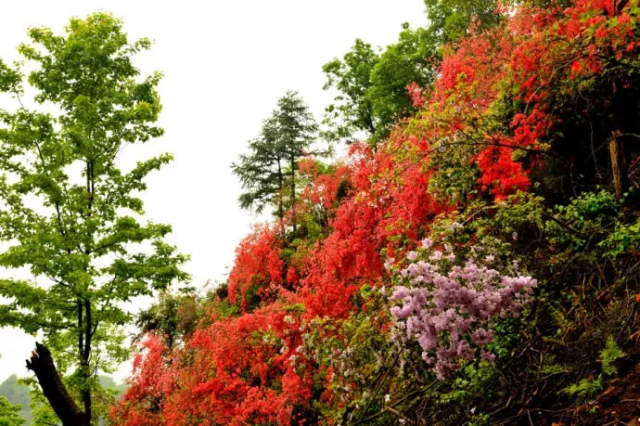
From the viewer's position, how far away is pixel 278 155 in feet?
86.0

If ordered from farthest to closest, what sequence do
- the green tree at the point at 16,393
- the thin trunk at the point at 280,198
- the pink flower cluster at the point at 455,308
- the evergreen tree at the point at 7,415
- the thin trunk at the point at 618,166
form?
the green tree at the point at 16,393 < the thin trunk at the point at 280,198 < the evergreen tree at the point at 7,415 < the thin trunk at the point at 618,166 < the pink flower cluster at the point at 455,308

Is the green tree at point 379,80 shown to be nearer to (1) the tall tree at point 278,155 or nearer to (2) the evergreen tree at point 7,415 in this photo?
(1) the tall tree at point 278,155

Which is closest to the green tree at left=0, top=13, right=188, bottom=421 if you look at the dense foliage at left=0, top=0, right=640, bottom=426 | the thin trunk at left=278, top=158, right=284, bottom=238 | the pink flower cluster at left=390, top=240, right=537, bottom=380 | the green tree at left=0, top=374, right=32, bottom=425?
the dense foliage at left=0, top=0, right=640, bottom=426

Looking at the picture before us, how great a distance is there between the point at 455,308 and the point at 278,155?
74.8ft

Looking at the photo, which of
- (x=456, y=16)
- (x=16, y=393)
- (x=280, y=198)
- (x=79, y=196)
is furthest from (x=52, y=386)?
(x=16, y=393)

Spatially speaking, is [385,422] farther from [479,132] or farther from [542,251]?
[479,132]

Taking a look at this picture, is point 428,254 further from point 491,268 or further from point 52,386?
point 52,386

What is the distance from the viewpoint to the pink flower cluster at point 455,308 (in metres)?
4.20

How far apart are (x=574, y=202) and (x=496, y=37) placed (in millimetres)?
14504

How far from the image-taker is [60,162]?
9086 millimetres

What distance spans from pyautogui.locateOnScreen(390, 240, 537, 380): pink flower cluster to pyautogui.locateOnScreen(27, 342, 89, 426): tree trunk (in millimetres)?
4511

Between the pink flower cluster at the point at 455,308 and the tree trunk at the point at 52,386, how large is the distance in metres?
4.51

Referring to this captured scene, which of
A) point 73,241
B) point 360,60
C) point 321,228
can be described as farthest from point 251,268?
point 360,60

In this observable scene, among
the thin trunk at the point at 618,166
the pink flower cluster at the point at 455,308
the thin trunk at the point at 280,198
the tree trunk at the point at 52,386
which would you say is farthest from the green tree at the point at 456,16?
the tree trunk at the point at 52,386
